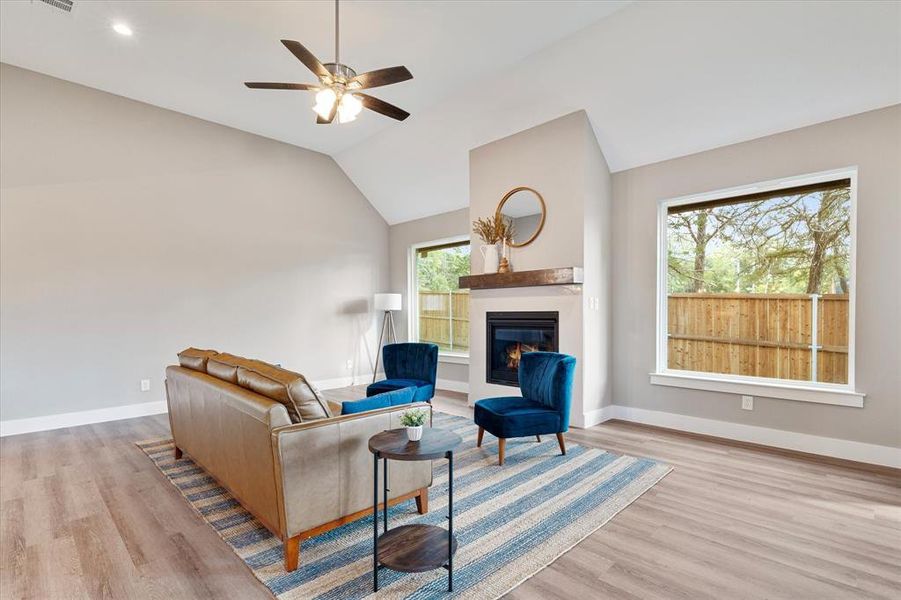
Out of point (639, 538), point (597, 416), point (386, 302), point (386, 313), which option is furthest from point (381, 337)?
point (639, 538)

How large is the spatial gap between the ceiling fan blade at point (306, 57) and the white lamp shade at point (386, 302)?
164 inches

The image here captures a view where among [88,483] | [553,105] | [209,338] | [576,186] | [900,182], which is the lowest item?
[88,483]

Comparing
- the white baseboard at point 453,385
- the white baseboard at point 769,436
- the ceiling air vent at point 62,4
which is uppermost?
the ceiling air vent at point 62,4

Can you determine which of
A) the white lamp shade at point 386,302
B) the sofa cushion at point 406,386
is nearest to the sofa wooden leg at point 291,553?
the sofa cushion at point 406,386

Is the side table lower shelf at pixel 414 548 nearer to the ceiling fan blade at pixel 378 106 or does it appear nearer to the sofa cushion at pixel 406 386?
the sofa cushion at pixel 406 386

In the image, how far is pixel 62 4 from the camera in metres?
3.37

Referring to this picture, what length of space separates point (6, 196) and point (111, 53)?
1783mm

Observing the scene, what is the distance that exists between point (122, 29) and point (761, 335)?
20.3 feet

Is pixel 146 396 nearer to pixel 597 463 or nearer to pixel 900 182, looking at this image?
pixel 597 463

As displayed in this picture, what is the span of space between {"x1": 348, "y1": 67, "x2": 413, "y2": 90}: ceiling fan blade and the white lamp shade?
4107mm

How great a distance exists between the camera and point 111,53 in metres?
4.04

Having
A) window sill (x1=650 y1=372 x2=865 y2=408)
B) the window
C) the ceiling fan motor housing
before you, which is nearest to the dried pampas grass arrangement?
the window

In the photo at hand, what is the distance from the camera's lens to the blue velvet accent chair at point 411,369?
176 inches

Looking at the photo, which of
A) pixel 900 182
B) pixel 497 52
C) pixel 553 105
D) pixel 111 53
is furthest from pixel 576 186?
pixel 111 53
